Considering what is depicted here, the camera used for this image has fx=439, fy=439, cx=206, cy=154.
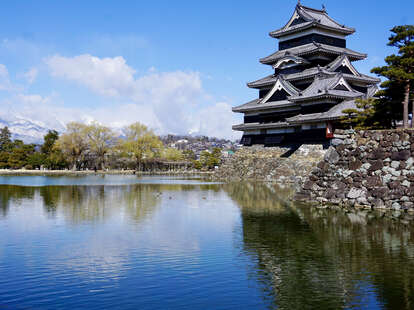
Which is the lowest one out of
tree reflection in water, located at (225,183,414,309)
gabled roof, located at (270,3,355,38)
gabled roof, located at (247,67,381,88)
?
tree reflection in water, located at (225,183,414,309)

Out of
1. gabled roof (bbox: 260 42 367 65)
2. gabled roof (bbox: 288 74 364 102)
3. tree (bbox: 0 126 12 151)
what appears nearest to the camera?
gabled roof (bbox: 288 74 364 102)

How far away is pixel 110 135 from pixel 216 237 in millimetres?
69967

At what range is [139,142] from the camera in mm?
79000

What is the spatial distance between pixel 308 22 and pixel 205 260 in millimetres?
41814

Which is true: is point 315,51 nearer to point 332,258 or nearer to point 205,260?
point 332,258

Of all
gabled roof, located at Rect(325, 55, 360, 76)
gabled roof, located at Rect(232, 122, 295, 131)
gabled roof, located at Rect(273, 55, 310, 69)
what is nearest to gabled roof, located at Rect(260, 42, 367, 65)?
gabled roof, located at Rect(273, 55, 310, 69)

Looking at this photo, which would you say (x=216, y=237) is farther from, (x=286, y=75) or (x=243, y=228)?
(x=286, y=75)

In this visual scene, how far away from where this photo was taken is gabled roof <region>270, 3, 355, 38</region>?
47213 mm

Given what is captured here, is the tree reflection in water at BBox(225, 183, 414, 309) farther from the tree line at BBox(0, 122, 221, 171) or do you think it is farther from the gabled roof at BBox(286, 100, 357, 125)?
the tree line at BBox(0, 122, 221, 171)

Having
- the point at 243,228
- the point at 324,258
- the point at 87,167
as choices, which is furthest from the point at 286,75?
the point at 87,167

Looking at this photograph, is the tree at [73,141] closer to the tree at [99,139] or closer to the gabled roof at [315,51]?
the tree at [99,139]

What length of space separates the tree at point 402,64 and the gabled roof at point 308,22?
25.0 m

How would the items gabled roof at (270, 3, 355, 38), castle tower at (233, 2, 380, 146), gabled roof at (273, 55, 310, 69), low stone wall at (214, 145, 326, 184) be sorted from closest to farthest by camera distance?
1. low stone wall at (214, 145, 326, 184)
2. castle tower at (233, 2, 380, 146)
3. gabled roof at (273, 55, 310, 69)
4. gabled roof at (270, 3, 355, 38)

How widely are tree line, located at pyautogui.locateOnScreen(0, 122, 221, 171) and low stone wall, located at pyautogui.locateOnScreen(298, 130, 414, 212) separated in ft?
196
